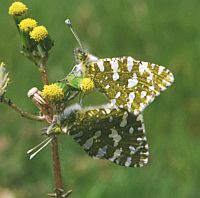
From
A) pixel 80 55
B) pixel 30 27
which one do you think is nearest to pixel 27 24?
pixel 30 27

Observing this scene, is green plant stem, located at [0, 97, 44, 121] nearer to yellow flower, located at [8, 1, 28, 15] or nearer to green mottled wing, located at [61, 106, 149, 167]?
green mottled wing, located at [61, 106, 149, 167]

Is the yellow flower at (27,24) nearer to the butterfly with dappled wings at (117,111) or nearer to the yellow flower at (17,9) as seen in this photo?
the yellow flower at (17,9)

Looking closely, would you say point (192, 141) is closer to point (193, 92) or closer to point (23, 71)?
point (193, 92)

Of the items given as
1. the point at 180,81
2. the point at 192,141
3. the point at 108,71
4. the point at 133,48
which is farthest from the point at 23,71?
the point at 108,71

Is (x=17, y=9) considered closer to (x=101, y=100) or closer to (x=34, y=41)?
(x=34, y=41)

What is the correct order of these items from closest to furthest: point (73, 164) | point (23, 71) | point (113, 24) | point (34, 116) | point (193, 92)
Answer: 1. point (34, 116)
2. point (73, 164)
3. point (193, 92)
4. point (23, 71)
5. point (113, 24)

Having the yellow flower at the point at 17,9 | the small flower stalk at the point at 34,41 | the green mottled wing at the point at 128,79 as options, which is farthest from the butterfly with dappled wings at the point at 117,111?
the yellow flower at the point at 17,9

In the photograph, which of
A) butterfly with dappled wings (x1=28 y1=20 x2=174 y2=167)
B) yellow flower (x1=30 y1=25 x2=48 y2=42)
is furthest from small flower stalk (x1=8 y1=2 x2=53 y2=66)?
butterfly with dappled wings (x1=28 y1=20 x2=174 y2=167)
